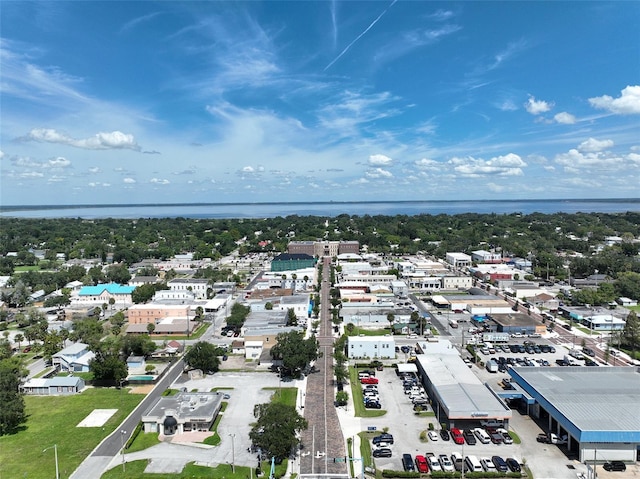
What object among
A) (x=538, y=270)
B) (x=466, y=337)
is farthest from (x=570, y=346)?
(x=538, y=270)

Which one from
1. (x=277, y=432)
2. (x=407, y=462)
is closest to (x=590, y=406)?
(x=407, y=462)

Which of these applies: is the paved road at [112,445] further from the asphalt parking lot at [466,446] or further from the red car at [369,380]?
the red car at [369,380]

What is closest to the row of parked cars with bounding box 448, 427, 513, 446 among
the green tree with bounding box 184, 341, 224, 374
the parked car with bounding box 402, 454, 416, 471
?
the parked car with bounding box 402, 454, 416, 471

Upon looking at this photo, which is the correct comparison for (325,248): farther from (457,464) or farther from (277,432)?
(457,464)

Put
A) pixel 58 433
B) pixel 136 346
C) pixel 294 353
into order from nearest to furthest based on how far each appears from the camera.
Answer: pixel 58 433 < pixel 294 353 < pixel 136 346

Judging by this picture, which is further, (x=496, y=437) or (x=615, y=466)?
(x=496, y=437)

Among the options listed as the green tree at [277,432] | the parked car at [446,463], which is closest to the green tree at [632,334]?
the parked car at [446,463]

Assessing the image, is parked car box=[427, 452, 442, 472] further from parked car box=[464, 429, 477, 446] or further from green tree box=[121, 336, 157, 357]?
green tree box=[121, 336, 157, 357]
